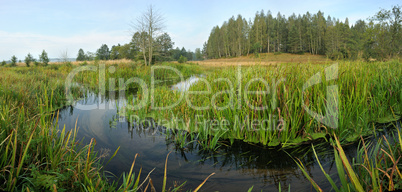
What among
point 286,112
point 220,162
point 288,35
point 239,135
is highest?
point 288,35

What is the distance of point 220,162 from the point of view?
3164 mm

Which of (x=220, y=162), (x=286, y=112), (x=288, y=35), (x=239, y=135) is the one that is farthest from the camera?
(x=288, y=35)

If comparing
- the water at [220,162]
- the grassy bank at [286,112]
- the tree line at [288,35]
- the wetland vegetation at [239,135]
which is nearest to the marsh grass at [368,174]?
the wetland vegetation at [239,135]

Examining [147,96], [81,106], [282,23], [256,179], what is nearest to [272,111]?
[256,179]

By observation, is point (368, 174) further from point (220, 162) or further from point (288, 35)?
point (288, 35)

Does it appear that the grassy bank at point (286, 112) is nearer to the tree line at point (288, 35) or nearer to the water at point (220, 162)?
the water at point (220, 162)

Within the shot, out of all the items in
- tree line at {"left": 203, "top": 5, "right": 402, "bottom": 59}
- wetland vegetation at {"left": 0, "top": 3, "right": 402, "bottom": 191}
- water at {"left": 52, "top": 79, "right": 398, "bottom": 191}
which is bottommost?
water at {"left": 52, "top": 79, "right": 398, "bottom": 191}

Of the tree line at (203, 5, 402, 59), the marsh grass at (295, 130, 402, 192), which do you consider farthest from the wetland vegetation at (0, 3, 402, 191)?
the tree line at (203, 5, 402, 59)

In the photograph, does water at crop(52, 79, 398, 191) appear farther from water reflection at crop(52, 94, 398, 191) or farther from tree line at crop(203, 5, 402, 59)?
tree line at crop(203, 5, 402, 59)

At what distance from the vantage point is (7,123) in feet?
7.30

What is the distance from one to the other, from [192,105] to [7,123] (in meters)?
3.22

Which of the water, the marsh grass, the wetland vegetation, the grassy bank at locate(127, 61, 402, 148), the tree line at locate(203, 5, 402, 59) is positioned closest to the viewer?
the marsh grass

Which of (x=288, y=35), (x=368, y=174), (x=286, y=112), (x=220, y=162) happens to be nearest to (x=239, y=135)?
(x=220, y=162)

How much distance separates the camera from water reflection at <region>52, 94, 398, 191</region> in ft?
8.71
